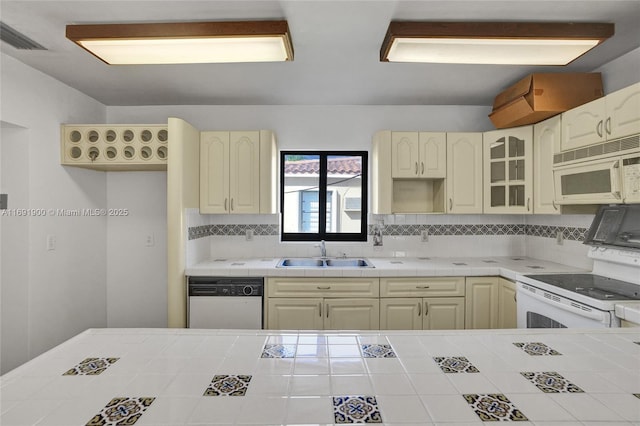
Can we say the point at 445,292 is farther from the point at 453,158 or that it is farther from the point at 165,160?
the point at 165,160

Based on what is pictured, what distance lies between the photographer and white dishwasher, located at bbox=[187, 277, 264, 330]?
9.09 ft

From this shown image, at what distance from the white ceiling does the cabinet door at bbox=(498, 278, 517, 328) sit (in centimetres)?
173

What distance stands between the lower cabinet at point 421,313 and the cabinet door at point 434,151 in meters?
1.19

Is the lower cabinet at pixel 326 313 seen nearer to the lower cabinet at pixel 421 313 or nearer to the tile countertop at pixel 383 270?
the lower cabinet at pixel 421 313

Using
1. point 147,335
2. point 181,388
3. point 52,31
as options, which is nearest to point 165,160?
point 52,31

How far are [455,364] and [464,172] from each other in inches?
97.7

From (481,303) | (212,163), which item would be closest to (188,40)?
(212,163)

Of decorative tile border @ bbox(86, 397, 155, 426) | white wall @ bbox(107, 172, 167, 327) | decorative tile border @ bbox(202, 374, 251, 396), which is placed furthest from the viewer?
white wall @ bbox(107, 172, 167, 327)

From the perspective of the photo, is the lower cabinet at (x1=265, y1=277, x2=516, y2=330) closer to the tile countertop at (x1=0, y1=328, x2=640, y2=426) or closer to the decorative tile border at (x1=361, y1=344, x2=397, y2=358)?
the tile countertop at (x1=0, y1=328, x2=640, y2=426)

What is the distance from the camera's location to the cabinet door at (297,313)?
9.15ft

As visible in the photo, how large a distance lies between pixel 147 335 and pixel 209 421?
0.64 m

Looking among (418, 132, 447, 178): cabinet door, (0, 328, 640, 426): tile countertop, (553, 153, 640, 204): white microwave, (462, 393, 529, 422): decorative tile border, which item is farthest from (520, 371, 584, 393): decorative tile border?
(418, 132, 447, 178): cabinet door

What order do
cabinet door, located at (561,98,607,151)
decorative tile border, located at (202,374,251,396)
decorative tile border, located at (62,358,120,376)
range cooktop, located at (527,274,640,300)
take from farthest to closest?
cabinet door, located at (561,98,607,151) → range cooktop, located at (527,274,640,300) → decorative tile border, located at (62,358,120,376) → decorative tile border, located at (202,374,251,396)

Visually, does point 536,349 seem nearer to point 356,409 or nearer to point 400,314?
point 356,409
